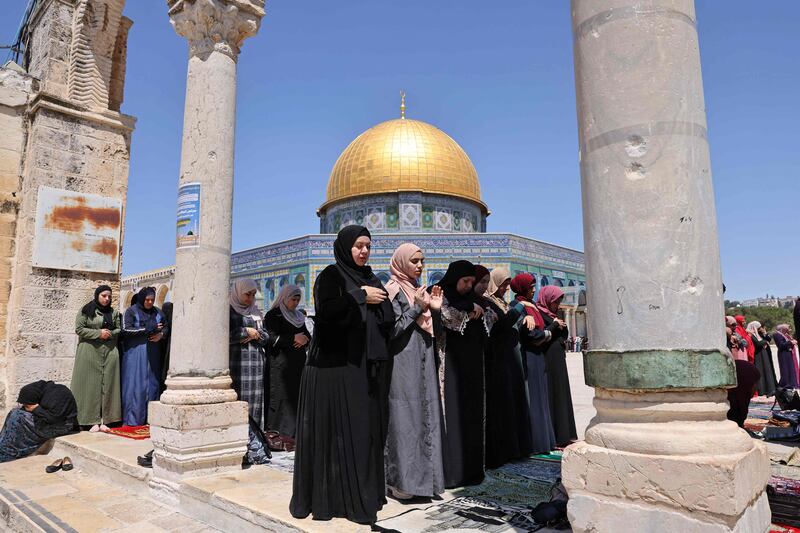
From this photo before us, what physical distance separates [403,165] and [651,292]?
28.3 meters

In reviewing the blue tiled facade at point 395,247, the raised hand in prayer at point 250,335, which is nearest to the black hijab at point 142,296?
the raised hand in prayer at point 250,335

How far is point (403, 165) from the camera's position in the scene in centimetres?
2958

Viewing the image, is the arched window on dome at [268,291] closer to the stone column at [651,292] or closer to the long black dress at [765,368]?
the long black dress at [765,368]

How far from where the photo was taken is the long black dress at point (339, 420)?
102 inches

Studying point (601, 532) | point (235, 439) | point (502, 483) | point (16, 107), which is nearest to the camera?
point (601, 532)

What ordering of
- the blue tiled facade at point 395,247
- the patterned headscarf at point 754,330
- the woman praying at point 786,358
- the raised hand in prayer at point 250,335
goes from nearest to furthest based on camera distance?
the raised hand in prayer at point 250,335 < the woman praying at point 786,358 < the patterned headscarf at point 754,330 < the blue tiled facade at point 395,247

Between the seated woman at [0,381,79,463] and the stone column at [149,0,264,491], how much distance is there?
199 centimetres

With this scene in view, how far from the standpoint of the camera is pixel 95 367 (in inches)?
217

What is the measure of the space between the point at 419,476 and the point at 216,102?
2.86 m

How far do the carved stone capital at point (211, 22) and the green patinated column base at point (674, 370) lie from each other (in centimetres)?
356

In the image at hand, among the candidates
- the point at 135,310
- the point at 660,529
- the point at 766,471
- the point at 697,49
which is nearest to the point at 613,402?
the point at 660,529

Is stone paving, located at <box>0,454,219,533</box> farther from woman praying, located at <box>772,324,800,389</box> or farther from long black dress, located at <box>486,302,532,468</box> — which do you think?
woman praying, located at <box>772,324,800,389</box>

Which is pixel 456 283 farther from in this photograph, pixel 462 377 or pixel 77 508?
pixel 77 508

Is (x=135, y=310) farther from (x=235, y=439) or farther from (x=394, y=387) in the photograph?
(x=394, y=387)
